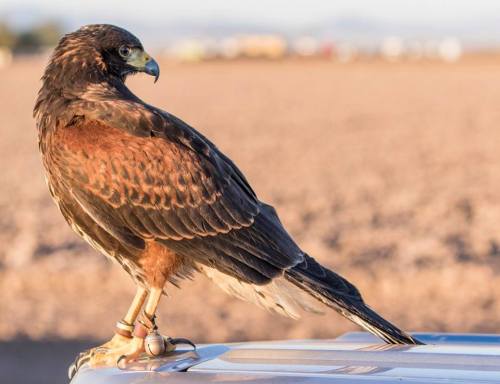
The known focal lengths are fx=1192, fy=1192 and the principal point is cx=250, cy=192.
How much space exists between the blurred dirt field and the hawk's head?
4.88 m

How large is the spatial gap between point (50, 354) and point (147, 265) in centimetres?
482

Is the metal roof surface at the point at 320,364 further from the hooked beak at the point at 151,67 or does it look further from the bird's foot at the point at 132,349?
the hooked beak at the point at 151,67

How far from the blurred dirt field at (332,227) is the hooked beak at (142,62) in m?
4.86

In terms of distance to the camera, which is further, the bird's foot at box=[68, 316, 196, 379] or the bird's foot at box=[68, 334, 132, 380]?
the bird's foot at box=[68, 334, 132, 380]

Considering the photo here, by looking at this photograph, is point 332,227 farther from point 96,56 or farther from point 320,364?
point 320,364

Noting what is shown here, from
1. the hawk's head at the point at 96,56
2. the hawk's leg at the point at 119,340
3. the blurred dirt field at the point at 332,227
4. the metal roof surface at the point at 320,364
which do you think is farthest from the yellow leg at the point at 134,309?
the blurred dirt field at the point at 332,227

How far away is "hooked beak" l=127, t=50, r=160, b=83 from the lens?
14.2 ft

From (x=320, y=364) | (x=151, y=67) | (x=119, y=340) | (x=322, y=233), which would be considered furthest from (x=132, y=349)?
(x=322, y=233)

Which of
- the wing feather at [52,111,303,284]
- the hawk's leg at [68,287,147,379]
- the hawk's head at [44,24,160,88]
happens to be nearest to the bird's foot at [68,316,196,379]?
the hawk's leg at [68,287,147,379]

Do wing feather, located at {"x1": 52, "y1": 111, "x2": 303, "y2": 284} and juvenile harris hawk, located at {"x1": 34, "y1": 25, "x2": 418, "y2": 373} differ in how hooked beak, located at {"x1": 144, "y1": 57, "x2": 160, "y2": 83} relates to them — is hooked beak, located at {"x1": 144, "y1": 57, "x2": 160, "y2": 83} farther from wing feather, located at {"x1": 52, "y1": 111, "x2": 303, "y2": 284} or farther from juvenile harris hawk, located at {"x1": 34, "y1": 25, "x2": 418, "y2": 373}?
wing feather, located at {"x1": 52, "y1": 111, "x2": 303, "y2": 284}

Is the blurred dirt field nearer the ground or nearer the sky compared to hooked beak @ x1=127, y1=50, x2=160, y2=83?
nearer the sky

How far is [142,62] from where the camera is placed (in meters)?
4.35

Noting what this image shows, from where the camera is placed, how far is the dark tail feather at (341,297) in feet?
11.9

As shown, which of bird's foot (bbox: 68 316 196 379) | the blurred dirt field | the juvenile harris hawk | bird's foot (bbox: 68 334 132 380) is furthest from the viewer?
the blurred dirt field
